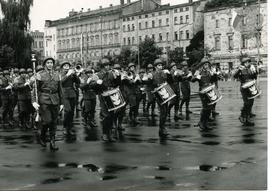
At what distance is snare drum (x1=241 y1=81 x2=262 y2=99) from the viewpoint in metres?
16.2

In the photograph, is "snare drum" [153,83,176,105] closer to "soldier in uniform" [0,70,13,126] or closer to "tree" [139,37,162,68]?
"soldier in uniform" [0,70,13,126]

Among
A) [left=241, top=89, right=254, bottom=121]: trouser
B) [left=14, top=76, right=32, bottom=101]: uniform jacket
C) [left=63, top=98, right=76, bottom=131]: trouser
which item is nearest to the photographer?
[left=63, top=98, right=76, bottom=131]: trouser

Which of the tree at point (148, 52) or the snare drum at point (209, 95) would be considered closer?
the snare drum at point (209, 95)

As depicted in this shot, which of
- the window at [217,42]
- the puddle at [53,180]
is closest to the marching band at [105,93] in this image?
the puddle at [53,180]

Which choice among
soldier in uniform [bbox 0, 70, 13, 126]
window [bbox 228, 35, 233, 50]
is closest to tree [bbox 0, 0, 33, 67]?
window [bbox 228, 35, 233, 50]

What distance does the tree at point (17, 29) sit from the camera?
5300 cm

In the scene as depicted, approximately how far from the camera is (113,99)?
13.3 meters

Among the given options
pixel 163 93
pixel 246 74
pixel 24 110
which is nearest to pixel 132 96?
pixel 24 110

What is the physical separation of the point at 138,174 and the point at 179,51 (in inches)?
2945

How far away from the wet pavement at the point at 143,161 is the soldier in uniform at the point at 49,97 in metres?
0.55

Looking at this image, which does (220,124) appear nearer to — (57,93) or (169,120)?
(169,120)

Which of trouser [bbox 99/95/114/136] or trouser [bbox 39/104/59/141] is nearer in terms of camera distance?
trouser [bbox 39/104/59/141]

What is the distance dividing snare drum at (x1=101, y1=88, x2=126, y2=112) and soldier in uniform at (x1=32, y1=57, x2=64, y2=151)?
116 centimetres

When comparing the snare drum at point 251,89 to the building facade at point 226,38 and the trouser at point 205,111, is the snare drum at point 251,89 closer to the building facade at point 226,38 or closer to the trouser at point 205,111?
the trouser at point 205,111
